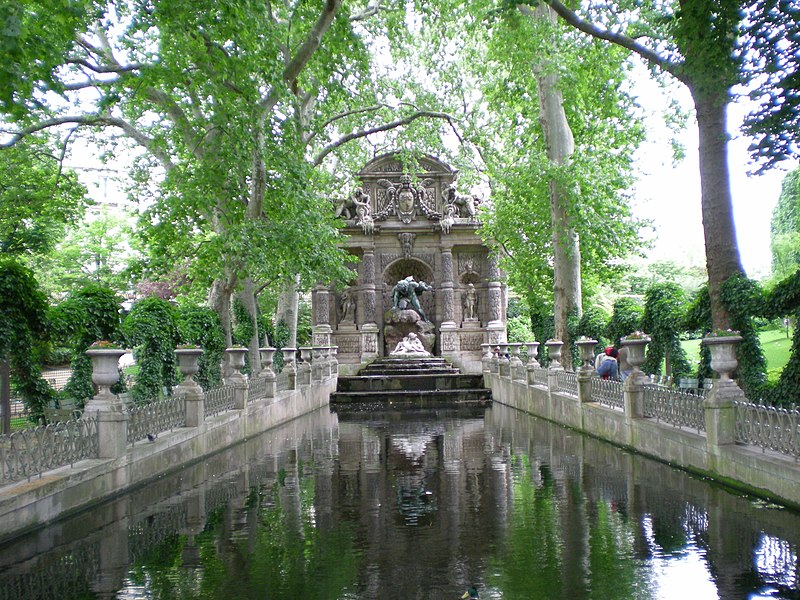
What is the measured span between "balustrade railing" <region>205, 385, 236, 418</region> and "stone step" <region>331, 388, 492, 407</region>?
8.64m

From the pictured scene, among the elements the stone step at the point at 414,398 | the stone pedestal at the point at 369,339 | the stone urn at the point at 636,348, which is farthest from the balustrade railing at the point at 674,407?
the stone pedestal at the point at 369,339

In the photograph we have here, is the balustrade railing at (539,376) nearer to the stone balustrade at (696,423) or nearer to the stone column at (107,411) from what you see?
the stone balustrade at (696,423)

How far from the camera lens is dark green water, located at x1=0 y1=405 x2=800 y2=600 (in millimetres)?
5492

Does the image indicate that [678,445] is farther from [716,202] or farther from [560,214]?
[560,214]

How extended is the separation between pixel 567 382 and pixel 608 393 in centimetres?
265

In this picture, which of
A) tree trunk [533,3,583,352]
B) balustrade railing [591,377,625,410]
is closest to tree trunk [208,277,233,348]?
tree trunk [533,3,583,352]

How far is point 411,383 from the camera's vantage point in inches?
1000

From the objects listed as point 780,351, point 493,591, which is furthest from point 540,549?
point 780,351

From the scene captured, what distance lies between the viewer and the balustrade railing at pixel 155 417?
9859 mm

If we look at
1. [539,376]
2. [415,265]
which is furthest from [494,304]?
[539,376]

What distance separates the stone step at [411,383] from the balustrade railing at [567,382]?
8806 millimetres

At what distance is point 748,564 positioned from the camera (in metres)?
5.77

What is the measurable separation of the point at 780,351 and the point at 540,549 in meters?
21.7

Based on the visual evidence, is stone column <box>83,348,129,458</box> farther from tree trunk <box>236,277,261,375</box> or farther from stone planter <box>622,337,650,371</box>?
tree trunk <box>236,277,261,375</box>
